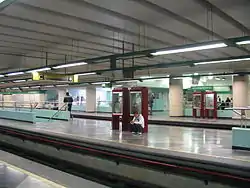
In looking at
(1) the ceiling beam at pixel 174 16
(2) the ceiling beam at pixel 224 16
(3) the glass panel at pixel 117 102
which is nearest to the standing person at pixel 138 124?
(3) the glass panel at pixel 117 102

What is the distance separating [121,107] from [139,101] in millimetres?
1096

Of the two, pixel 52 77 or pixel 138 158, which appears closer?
pixel 138 158

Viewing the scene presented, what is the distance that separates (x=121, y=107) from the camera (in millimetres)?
11562

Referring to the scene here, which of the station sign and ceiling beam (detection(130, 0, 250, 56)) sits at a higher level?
ceiling beam (detection(130, 0, 250, 56))

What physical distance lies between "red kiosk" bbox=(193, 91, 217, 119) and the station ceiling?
5.04 m

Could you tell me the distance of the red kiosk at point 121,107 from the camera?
11.3 meters

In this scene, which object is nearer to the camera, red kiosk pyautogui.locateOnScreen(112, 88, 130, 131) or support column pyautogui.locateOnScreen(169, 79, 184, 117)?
red kiosk pyautogui.locateOnScreen(112, 88, 130, 131)

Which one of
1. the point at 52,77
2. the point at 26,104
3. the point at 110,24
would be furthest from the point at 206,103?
the point at 26,104

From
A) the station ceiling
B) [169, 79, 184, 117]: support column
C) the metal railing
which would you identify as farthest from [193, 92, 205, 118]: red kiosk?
the metal railing

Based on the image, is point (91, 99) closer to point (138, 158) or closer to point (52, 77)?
point (52, 77)

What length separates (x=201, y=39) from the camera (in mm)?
10445

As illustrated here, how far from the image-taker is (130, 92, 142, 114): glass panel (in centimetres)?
1073

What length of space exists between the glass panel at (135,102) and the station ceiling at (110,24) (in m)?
1.98

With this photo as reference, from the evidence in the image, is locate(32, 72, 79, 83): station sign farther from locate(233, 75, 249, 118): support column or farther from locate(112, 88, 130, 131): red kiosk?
locate(233, 75, 249, 118): support column
